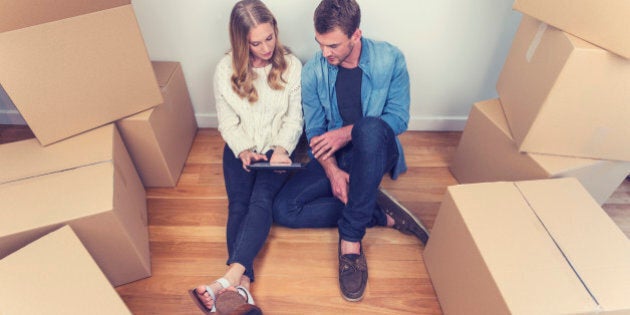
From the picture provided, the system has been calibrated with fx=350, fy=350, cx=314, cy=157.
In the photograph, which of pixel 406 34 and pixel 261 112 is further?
pixel 406 34

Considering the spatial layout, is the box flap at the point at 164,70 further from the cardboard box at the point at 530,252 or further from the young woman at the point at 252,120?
the cardboard box at the point at 530,252

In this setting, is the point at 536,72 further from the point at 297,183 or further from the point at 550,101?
the point at 297,183

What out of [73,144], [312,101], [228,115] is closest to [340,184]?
[312,101]

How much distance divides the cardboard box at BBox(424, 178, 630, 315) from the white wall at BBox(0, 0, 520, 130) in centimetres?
70

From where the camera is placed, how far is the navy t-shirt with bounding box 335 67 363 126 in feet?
4.07

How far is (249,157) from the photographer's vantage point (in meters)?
1.29

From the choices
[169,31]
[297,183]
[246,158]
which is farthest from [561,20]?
[169,31]

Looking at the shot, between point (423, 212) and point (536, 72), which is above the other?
point (536, 72)

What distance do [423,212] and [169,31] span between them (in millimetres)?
1281

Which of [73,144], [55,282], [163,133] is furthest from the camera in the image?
[163,133]

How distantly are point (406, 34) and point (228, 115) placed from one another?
31.3 inches

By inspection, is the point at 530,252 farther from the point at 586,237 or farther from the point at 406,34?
the point at 406,34

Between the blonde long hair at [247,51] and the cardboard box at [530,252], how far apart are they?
720 mm

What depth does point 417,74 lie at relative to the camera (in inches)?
62.7
